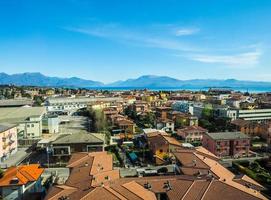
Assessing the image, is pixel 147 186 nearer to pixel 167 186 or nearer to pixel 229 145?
pixel 167 186

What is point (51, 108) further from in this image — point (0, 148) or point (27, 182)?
point (27, 182)

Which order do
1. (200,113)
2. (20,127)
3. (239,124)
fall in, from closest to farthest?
(20,127), (239,124), (200,113)

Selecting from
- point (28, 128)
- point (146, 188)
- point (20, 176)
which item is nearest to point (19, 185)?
point (20, 176)

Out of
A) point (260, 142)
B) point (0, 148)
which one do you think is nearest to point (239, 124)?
point (260, 142)

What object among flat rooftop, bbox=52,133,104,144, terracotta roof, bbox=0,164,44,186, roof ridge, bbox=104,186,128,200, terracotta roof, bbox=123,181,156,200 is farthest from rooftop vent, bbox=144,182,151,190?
flat rooftop, bbox=52,133,104,144

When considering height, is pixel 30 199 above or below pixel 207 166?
below

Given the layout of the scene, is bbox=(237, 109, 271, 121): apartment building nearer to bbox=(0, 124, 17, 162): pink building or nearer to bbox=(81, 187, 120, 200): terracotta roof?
bbox=(0, 124, 17, 162): pink building

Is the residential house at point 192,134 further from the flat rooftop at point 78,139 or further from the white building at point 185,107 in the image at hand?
the white building at point 185,107

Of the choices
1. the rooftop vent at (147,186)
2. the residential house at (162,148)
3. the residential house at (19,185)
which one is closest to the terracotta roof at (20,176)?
the residential house at (19,185)
